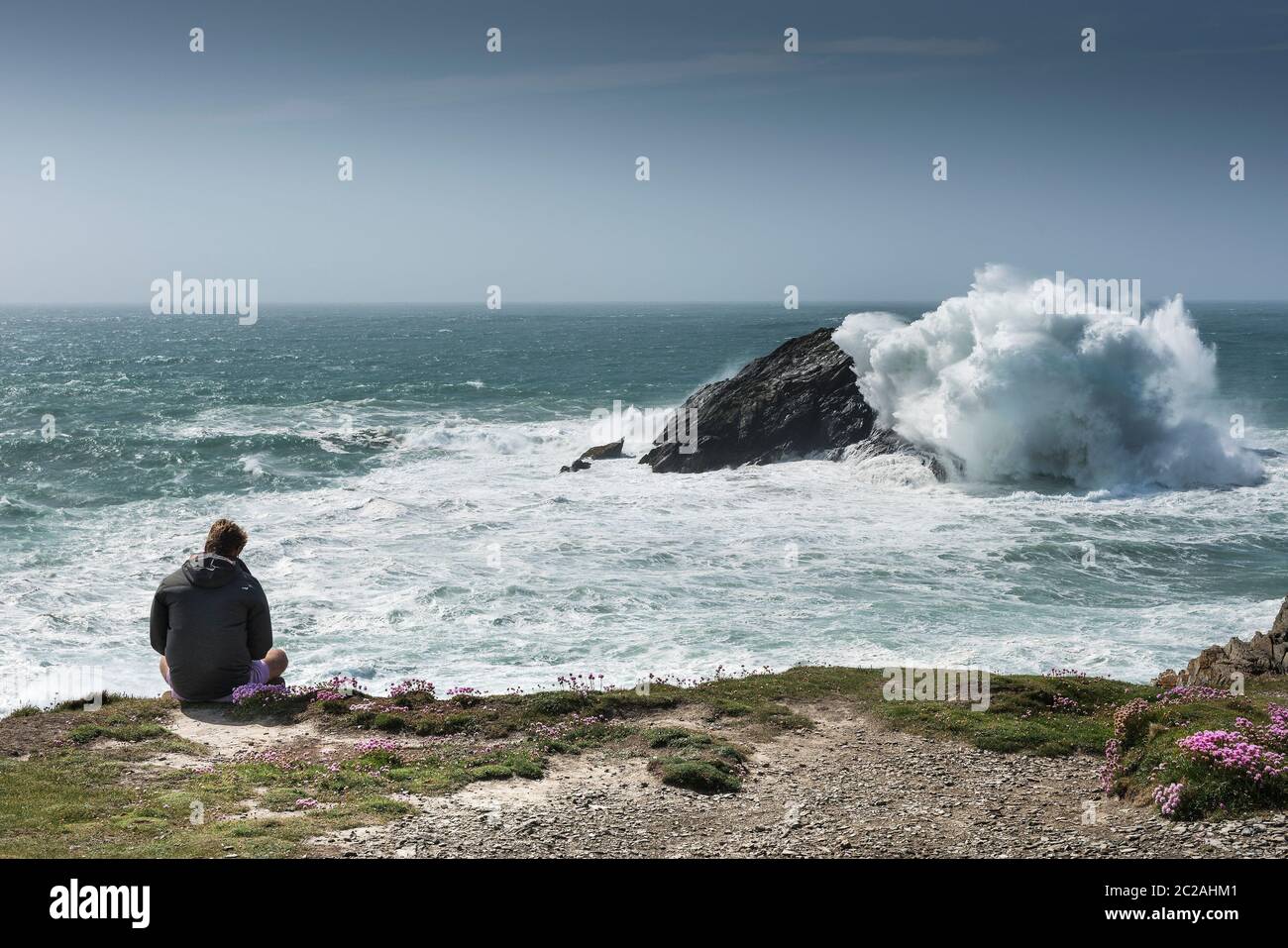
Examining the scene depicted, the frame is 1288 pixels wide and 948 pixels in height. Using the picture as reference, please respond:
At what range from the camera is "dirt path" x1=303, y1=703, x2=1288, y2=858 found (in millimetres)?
8164

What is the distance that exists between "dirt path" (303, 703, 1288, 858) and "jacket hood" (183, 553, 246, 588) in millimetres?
3168

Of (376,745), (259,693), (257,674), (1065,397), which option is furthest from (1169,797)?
(1065,397)

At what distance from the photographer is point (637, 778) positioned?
1051 cm

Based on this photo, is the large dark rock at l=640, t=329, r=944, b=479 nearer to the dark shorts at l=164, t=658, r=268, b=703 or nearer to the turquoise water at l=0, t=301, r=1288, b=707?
the turquoise water at l=0, t=301, r=1288, b=707

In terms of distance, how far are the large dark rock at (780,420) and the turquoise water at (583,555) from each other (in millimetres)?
1426

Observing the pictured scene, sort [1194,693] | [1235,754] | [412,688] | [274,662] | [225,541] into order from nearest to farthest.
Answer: [1235,754]
[225,541]
[274,662]
[1194,693]
[412,688]

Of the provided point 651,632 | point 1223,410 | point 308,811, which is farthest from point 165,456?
point 1223,410

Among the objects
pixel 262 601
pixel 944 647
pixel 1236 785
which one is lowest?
pixel 944 647

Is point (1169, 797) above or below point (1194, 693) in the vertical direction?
above

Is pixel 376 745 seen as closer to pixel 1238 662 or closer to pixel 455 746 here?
pixel 455 746

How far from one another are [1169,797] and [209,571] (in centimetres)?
939

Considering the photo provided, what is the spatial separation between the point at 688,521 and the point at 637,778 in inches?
652

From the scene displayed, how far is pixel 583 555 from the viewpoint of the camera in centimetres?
2345
